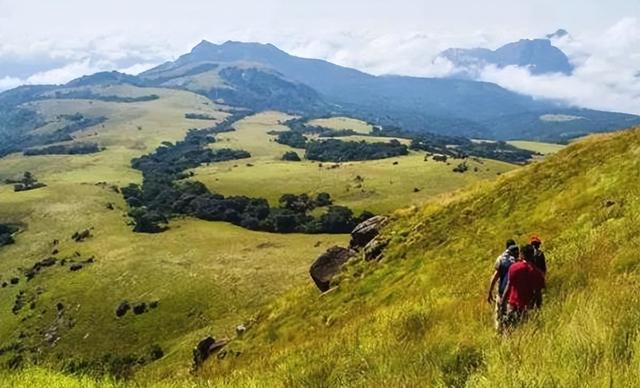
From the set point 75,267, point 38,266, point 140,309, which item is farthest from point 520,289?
point 38,266

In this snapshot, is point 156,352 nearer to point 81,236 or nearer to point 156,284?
point 156,284

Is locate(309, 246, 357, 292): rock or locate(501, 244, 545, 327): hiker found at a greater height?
locate(501, 244, 545, 327): hiker

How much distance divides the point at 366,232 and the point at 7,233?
528ft

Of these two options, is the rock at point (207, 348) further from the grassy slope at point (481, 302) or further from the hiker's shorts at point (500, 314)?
the hiker's shorts at point (500, 314)

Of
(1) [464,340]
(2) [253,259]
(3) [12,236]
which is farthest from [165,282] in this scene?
(1) [464,340]

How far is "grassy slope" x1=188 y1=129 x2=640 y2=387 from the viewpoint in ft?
29.9

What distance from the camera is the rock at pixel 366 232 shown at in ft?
157

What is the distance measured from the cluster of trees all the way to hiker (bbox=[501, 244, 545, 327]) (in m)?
180

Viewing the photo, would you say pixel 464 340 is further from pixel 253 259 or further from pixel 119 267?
pixel 119 267

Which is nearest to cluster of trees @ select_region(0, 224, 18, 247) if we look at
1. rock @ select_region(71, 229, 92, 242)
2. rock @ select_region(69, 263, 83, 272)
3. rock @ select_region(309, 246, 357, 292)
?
rock @ select_region(71, 229, 92, 242)

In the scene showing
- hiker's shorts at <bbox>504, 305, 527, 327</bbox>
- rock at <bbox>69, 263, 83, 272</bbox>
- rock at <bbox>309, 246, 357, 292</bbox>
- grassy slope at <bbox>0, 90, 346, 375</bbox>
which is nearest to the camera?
hiker's shorts at <bbox>504, 305, 527, 327</bbox>

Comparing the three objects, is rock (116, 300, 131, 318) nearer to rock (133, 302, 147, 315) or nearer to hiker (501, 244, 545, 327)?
rock (133, 302, 147, 315)

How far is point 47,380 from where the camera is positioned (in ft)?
35.4

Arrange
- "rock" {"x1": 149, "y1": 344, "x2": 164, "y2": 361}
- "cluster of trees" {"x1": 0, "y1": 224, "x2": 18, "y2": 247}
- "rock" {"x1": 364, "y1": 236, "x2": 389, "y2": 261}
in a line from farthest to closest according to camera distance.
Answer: "cluster of trees" {"x1": 0, "y1": 224, "x2": 18, "y2": 247} → "rock" {"x1": 149, "y1": 344, "x2": 164, "y2": 361} → "rock" {"x1": 364, "y1": 236, "x2": 389, "y2": 261}
